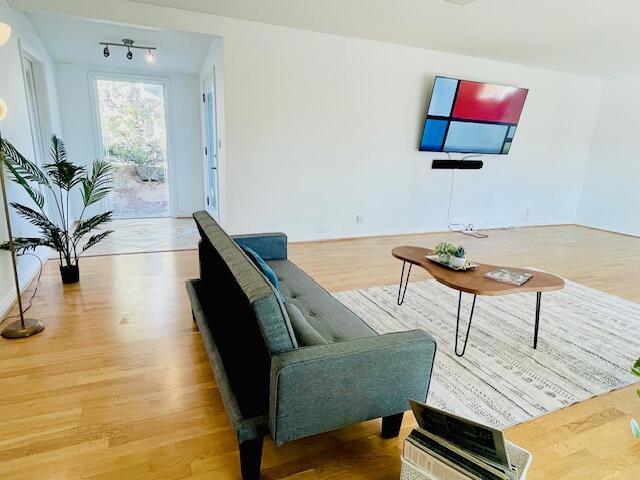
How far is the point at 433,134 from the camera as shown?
5621 mm

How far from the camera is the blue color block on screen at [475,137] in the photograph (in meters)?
5.76

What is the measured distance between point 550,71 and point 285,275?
6418 mm

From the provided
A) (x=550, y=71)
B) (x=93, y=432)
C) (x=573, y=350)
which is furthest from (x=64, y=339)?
(x=550, y=71)

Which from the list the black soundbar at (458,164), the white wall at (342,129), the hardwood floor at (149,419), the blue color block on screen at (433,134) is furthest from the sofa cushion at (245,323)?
the black soundbar at (458,164)

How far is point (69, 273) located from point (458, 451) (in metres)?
3.57

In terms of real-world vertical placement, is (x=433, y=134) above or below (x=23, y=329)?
above

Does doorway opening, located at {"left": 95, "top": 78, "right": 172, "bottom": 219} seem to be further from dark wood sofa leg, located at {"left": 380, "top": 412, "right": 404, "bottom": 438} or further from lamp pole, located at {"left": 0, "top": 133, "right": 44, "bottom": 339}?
dark wood sofa leg, located at {"left": 380, "top": 412, "right": 404, "bottom": 438}

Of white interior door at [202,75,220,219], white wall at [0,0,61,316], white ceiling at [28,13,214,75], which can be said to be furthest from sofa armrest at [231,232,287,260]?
white ceiling at [28,13,214,75]

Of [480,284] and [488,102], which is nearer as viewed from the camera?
[480,284]

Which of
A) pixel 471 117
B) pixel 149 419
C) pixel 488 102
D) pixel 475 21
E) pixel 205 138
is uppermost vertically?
pixel 475 21

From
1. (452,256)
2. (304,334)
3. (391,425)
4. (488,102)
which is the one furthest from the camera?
(488,102)

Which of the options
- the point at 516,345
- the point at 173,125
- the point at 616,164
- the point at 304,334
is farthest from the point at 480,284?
the point at 616,164

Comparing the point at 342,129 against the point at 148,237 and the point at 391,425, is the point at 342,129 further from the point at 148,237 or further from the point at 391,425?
the point at 391,425

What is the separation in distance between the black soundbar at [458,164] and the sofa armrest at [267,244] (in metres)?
3.70
